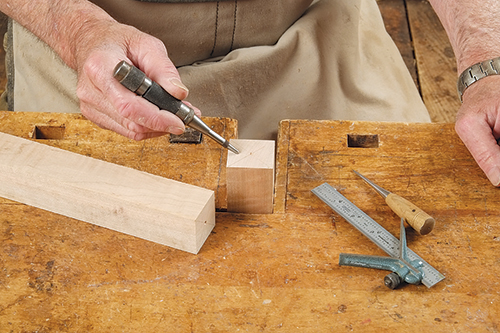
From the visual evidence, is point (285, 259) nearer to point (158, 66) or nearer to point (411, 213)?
point (411, 213)

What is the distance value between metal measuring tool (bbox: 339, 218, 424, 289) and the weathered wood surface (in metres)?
0.32

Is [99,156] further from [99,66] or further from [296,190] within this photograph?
[296,190]

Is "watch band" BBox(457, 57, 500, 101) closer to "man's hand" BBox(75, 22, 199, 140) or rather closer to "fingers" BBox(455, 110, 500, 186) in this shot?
"fingers" BBox(455, 110, 500, 186)

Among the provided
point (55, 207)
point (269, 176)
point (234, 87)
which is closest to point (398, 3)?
point (234, 87)

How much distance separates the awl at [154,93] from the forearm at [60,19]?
0.30 metres

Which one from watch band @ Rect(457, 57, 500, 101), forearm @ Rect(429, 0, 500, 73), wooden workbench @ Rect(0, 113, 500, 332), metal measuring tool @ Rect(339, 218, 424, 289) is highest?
forearm @ Rect(429, 0, 500, 73)

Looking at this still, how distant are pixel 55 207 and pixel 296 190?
1.75ft

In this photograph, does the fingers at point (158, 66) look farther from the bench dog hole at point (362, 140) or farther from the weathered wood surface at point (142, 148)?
the bench dog hole at point (362, 140)

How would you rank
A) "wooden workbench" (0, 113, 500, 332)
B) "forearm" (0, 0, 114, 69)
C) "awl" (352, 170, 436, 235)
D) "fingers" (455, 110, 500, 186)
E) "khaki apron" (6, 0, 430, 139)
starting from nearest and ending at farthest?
"wooden workbench" (0, 113, 500, 332)
"awl" (352, 170, 436, 235)
"fingers" (455, 110, 500, 186)
"forearm" (0, 0, 114, 69)
"khaki apron" (6, 0, 430, 139)

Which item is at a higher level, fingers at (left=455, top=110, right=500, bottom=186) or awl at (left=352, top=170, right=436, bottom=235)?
fingers at (left=455, top=110, right=500, bottom=186)

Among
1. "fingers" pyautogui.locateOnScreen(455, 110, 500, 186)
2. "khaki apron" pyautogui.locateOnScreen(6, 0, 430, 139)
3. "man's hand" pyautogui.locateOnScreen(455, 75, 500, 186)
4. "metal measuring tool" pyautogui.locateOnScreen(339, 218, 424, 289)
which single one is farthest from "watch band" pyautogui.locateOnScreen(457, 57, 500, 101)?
"metal measuring tool" pyautogui.locateOnScreen(339, 218, 424, 289)

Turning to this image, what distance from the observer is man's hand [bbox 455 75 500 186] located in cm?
116

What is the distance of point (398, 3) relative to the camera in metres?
2.94

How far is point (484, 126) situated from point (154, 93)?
75cm
